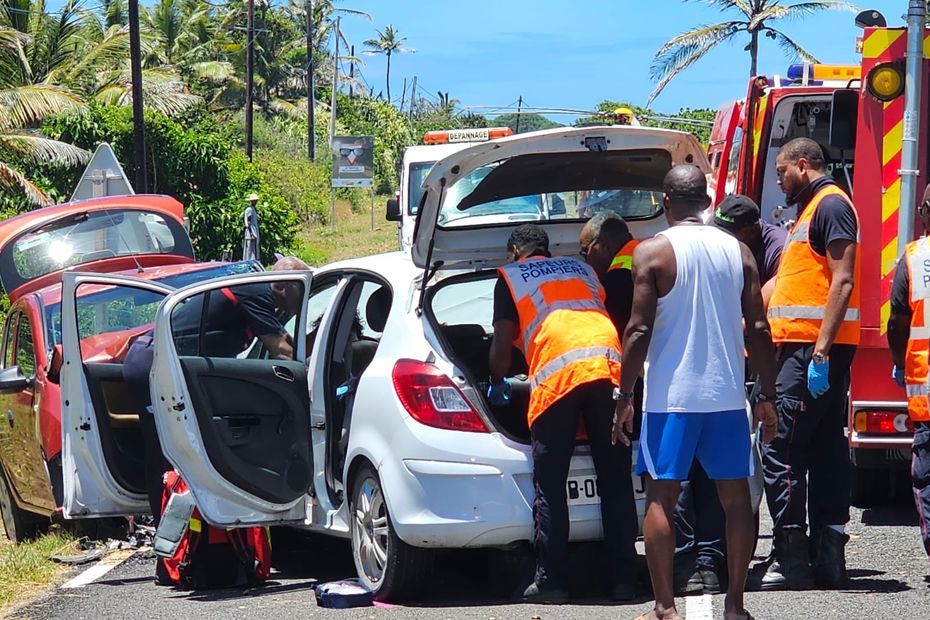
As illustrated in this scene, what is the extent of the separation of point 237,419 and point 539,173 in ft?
6.35

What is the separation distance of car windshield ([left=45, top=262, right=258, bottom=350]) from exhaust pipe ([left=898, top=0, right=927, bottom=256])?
12.7 ft

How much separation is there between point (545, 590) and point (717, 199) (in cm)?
677

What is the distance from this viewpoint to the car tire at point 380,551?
6.18 m

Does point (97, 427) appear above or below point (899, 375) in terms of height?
below

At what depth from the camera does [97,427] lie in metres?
7.65

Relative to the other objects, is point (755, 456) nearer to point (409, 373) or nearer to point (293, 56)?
point (409, 373)

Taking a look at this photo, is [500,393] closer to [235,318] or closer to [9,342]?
[235,318]

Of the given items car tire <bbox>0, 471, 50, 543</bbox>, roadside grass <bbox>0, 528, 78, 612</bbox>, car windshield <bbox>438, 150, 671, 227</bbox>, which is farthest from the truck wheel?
car tire <bbox>0, 471, 50, 543</bbox>

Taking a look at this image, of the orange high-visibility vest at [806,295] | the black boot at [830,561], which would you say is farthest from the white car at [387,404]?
the orange high-visibility vest at [806,295]

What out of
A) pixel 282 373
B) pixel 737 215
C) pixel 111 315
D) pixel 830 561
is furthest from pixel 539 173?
pixel 111 315

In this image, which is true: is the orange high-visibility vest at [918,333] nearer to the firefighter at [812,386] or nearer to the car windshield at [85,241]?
the firefighter at [812,386]

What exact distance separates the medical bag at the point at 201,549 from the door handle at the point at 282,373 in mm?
752

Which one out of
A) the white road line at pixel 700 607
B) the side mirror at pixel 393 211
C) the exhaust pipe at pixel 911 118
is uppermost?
the exhaust pipe at pixel 911 118

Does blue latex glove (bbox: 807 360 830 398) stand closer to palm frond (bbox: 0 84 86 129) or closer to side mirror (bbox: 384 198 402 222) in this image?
side mirror (bbox: 384 198 402 222)
